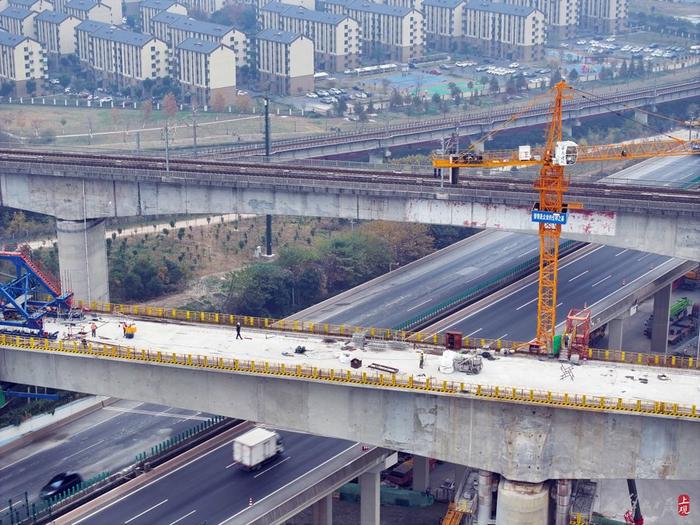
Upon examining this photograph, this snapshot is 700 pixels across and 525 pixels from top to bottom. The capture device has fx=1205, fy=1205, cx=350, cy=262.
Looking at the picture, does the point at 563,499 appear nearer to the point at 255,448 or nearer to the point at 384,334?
the point at 384,334

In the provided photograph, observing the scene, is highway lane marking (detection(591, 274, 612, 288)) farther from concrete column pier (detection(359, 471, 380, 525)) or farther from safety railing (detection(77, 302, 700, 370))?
concrete column pier (detection(359, 471, 380, 525))

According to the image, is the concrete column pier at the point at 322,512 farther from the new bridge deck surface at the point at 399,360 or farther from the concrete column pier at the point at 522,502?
the concrete column pier at the point at 522,502

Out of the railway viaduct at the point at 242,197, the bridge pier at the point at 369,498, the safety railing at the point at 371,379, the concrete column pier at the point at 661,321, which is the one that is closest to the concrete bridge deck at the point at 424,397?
the safety railing at the point at 371,379

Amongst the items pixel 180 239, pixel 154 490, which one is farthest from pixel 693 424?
pixel 180 239

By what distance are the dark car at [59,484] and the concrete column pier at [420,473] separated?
82.2 feet

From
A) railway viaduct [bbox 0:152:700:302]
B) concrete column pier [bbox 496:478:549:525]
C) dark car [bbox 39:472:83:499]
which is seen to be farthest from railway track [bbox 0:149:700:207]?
Result: concrete column pier [bbox 496:478:549:525]

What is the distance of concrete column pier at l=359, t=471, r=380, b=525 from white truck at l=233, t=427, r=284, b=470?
6.54m

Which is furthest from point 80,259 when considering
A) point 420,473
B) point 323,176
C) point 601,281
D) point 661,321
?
point 661,321

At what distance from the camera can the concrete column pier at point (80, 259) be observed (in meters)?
114

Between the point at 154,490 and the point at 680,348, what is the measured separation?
63.0 meters

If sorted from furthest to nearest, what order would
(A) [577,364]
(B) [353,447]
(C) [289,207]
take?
1. (C) [289,207]
2. (B) [353,447]
3. (A) [577,364]

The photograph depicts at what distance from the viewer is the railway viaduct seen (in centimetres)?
10806

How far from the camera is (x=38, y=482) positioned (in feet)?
282

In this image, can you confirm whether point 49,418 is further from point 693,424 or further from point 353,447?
point 693,424
